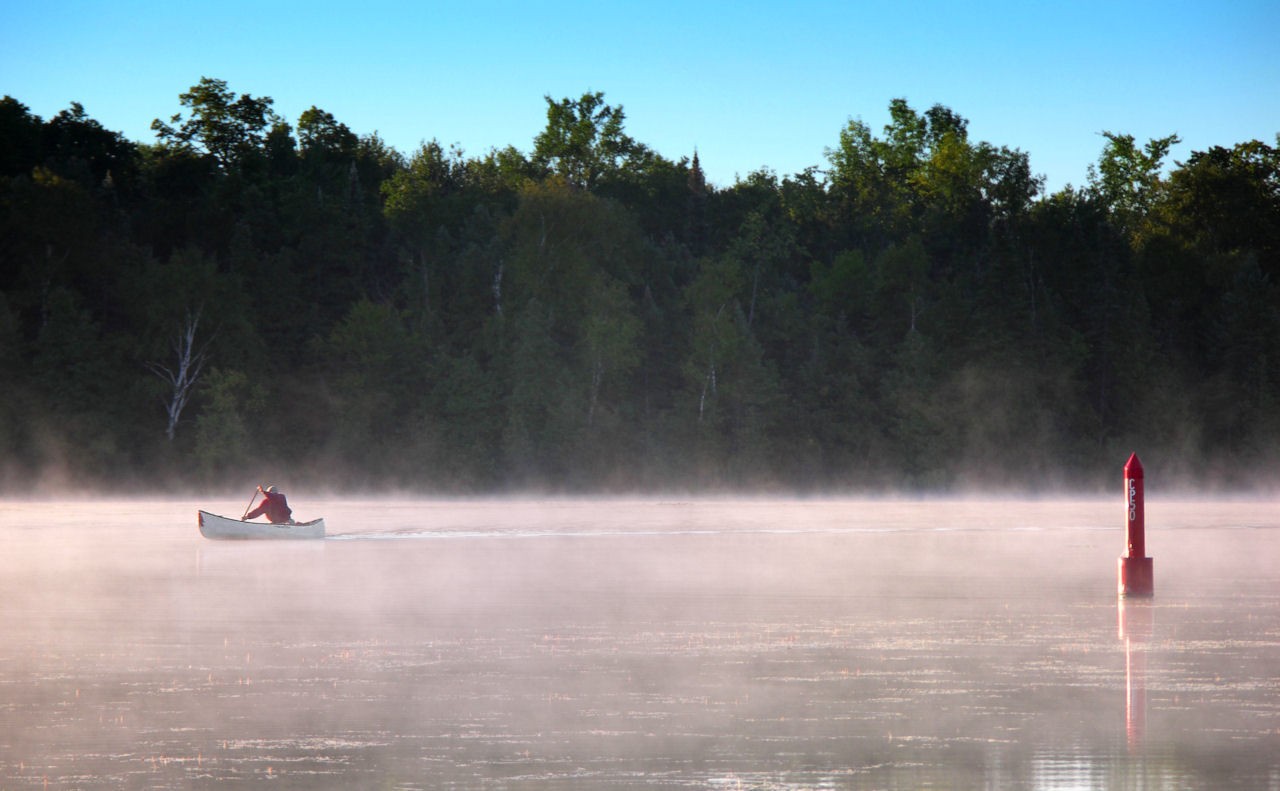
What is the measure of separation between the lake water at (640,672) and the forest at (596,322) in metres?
47.3

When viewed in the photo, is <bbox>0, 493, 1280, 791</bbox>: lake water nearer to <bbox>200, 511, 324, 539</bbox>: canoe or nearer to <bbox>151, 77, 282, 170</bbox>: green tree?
<bbox>200, 511, 324, 539</bbox>: canoe

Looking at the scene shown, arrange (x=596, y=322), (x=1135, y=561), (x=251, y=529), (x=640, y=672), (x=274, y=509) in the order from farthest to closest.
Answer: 1. (x=596, y=322)
2. (x=274, y=509)
3. (x=251, y=529)
4. (x=1135, y=561)
5. (x=640, y=672)

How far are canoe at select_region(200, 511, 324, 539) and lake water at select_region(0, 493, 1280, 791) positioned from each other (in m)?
6.95

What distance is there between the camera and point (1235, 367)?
82.2m

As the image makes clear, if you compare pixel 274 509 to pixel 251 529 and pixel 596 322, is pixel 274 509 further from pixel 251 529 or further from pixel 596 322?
pixel 596 322

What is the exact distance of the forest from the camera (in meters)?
72.9

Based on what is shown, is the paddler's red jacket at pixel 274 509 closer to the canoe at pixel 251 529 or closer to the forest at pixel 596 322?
the canoe at pixel 251 529

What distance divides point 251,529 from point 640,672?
77.5ft

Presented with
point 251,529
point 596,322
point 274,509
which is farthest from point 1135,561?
point 596,322

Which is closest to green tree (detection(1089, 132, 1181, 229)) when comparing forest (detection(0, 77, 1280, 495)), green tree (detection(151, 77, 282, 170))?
forest (detection(0, 77, 1280, 495))

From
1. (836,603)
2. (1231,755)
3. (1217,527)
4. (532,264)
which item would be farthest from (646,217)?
(1231,755)

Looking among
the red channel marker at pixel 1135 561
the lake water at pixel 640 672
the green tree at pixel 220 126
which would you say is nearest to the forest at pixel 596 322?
the green tree at pixel 220 126

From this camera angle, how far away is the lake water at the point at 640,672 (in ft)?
30.2

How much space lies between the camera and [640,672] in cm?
1270
